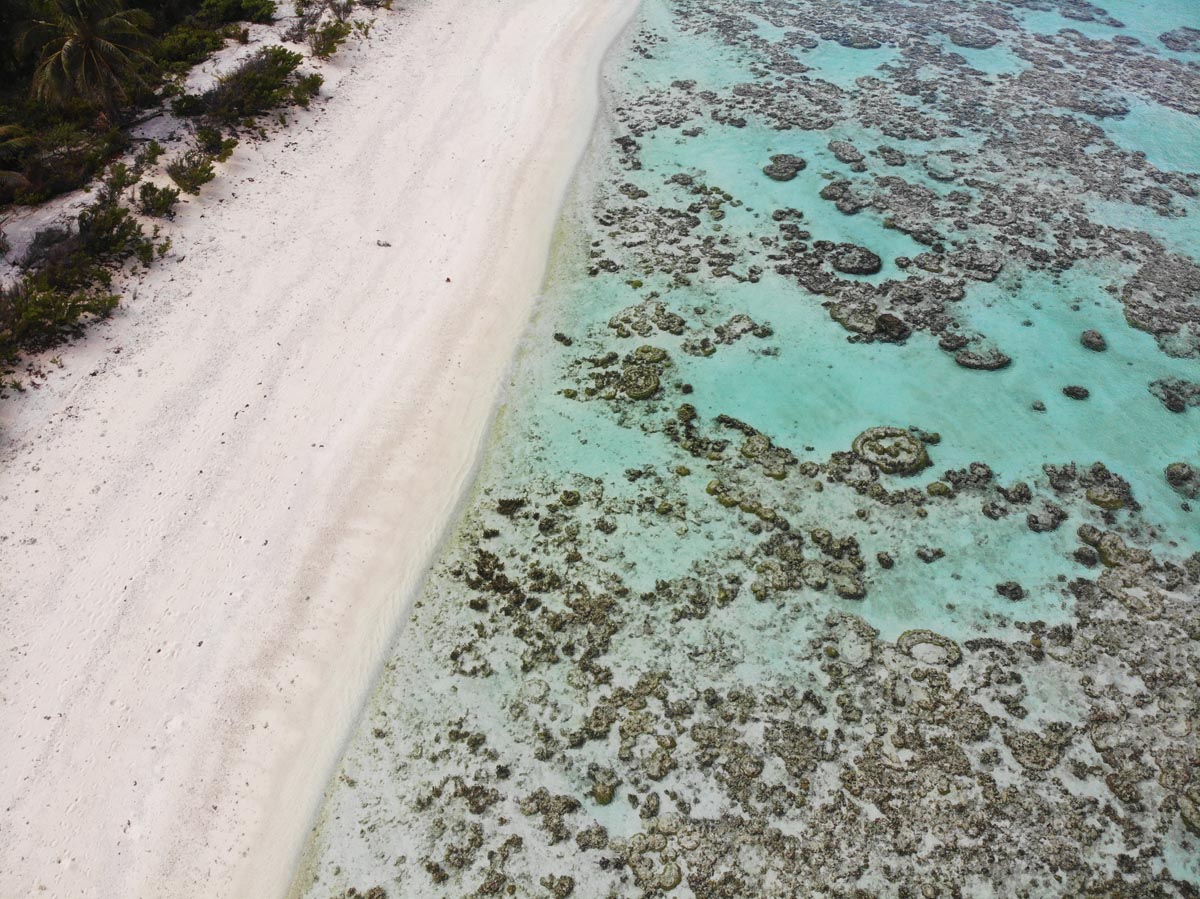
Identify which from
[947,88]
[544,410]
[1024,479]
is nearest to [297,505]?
[544,410]

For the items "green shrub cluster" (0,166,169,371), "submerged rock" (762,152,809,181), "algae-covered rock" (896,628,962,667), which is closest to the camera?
"algae-covered rock" (896,628,962,667)

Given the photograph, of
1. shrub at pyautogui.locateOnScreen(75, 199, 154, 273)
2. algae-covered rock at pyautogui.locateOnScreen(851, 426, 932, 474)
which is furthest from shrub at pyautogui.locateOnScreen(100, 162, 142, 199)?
algae-covered rock at pyautogui.locateOnScreen(851, 426, 932, 474)

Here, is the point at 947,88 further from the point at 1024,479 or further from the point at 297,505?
the point at 297,505

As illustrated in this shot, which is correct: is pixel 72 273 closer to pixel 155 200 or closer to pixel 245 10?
pixel 155 200

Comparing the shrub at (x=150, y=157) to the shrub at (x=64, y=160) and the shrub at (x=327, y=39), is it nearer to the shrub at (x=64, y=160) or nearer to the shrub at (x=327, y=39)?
the shrub at (x=64, y=160)

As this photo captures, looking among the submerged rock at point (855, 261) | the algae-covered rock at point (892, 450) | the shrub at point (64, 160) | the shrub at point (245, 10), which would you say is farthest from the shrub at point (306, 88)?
the algae-covered rock at point (892, 450)

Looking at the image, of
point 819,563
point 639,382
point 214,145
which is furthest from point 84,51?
point 819,563

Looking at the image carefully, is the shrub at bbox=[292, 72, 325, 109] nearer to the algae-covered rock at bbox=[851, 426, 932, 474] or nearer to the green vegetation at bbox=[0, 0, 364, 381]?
the green vegetation at bbox=[0, 0, 364, 381]
